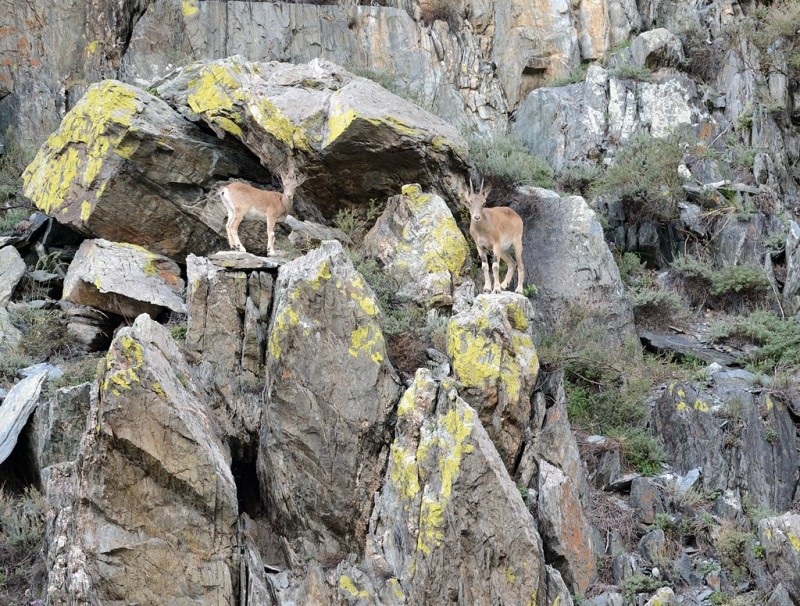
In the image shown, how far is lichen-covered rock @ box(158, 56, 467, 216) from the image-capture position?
15.0 m

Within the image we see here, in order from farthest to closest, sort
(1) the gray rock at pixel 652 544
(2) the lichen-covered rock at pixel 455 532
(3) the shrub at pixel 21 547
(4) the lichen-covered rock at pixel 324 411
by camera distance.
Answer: (1) the gray rock at pixel 652 544
(3) the shrub at pixel 21 547
(4) the lichen-covered rock at pixel 324 411
(2) the lichen-covered rock at pixel 455 532

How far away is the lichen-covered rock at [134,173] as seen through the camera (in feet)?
50.2

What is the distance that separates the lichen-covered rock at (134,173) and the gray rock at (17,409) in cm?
348

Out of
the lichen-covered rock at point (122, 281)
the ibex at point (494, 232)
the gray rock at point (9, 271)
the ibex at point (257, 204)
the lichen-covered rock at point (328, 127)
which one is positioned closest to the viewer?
the lichen-covered rock at point (122, 281)

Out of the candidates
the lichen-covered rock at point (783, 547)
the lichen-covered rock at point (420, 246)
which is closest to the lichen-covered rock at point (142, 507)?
the lichen-covered rock at point (420, 246)

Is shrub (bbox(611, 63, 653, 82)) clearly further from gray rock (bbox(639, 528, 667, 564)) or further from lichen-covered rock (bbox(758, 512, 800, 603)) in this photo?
gray rock (bbox(639, 528, 667, 564))

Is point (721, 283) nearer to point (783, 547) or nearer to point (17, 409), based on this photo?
point (783, 547)

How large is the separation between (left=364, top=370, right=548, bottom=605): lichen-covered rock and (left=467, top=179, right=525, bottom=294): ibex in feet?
15.8

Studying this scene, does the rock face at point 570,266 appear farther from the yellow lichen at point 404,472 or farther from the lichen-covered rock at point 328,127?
the yellow lichen at point 404,472

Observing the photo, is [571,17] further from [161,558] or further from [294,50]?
[161,558]

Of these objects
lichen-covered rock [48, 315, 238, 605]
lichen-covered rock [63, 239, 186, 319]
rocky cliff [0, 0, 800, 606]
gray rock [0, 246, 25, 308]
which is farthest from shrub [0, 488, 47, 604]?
gray rock [0, 246, 25, 308]

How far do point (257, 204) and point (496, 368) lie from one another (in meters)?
5.22

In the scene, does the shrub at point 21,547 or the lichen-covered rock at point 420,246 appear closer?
the shrub at point 21,547

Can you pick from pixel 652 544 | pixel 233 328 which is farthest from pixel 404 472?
pixel 652 544
